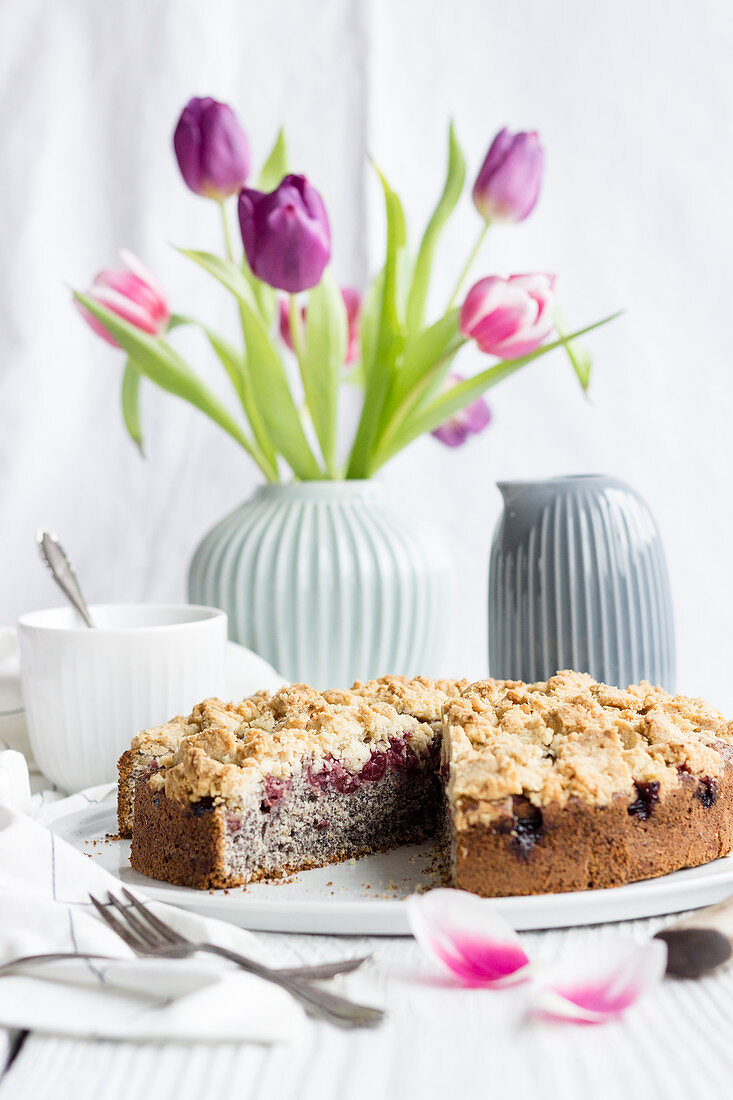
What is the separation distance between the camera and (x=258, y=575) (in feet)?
9.12

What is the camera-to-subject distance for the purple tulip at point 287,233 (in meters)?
2.45

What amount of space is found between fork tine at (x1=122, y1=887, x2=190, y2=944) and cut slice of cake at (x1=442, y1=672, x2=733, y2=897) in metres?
0.38

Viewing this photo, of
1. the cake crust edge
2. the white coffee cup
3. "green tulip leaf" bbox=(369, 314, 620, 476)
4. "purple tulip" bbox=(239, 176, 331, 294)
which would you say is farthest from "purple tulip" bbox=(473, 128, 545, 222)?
the cake crust edge

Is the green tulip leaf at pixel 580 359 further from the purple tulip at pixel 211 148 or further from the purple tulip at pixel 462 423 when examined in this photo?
the purple tulip at pixel 211 148

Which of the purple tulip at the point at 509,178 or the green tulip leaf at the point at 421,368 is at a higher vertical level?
the purple tulip at the point at 509,178

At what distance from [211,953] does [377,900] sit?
27 cm

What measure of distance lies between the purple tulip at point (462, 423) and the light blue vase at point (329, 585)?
509 mm

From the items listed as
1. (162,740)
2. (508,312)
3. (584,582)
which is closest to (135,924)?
(162,740)

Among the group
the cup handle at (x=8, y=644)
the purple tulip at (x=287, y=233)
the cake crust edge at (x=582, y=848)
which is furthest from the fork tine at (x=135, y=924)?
the purple tulip at (x=287, y=233)

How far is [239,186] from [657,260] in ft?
6.17

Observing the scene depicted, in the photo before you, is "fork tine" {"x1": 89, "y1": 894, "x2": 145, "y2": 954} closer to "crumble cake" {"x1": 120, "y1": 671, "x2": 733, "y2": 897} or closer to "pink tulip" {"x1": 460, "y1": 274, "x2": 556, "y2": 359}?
"crumble cake" {"x1": 120, "y1": 671, "x2": 733, "y2": 897}

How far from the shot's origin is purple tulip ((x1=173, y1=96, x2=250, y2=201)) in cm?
265

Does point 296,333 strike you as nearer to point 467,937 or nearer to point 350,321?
point 350,321

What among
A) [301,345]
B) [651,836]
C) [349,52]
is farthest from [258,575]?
[349,52]
